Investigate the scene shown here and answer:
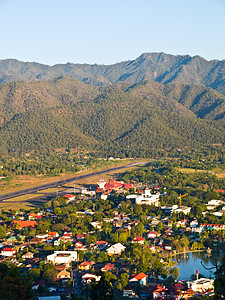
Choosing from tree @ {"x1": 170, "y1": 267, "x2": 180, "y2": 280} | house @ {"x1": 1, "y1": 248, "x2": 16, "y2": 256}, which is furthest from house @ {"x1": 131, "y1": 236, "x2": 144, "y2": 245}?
house @ {"x1": 1, "y1": 248, "x2": 16, "y2": 256}

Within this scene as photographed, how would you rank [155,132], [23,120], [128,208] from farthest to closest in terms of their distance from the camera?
[23,120] → [155,132] → [128,208]

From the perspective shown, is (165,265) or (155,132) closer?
(165,265)

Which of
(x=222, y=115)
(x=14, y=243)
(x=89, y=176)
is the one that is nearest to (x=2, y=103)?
(x=222, y=115)

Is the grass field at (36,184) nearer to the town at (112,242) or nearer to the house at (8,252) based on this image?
the town at (112,242)

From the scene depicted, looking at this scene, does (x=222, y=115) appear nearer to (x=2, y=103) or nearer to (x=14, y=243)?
(x=2, y=103)

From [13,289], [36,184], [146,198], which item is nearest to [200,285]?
[13,289]

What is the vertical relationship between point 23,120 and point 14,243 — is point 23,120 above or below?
above

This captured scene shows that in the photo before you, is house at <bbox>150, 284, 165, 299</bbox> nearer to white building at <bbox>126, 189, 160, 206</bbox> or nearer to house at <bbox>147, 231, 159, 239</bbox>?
house at <bbox>147, 231, 159, 239</bbox>
